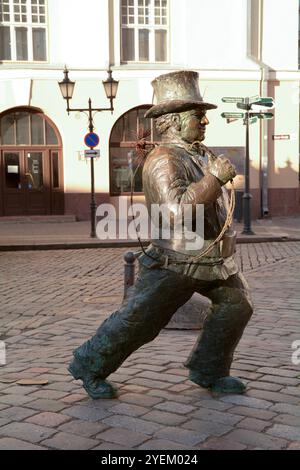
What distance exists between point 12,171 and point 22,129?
4.45 ft

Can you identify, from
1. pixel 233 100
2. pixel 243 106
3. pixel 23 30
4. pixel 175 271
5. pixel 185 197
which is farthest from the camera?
pixel 23 30

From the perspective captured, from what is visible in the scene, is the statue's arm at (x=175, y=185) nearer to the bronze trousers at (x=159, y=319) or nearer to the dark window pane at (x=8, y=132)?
the bronze trousers at (x=159, y=319)

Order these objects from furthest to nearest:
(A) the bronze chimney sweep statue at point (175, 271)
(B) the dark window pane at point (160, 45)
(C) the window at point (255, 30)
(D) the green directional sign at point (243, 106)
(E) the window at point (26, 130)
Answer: (B) the dark window pane at point (160, 45) → (C) the window at point (255, 30) → (E) the window at point (26, 130) → (D) the green directional sign at point (243, 106) → (A) the bronze chimney sweep statue at point (175, 271)

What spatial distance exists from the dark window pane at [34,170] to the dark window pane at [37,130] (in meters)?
0.38

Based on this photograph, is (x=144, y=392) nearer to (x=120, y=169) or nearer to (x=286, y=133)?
(x=120, y=169)

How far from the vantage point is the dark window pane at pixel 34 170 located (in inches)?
768

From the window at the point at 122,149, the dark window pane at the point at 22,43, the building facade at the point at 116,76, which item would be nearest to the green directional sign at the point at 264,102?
the building facade at the point at 116,76

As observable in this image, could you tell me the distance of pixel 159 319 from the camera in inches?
139

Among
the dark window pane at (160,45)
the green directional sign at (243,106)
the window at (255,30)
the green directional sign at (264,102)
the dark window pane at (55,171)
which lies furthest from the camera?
the dark window pane at (160,45)

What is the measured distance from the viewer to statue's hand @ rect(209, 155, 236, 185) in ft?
10.5

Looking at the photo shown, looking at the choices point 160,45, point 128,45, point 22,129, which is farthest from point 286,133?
point 22,129

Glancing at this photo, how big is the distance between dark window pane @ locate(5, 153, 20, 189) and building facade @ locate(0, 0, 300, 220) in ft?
0.10

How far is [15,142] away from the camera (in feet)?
63.7

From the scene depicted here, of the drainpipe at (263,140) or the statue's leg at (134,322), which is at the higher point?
the drainpipe at (263,140)
